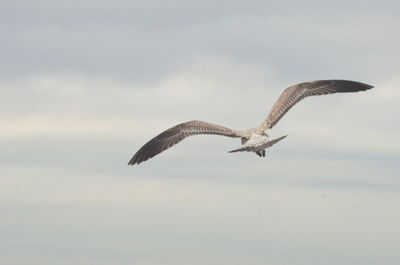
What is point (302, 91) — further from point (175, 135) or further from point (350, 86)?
point (175, 135)

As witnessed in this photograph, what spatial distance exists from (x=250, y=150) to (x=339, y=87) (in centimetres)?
1030

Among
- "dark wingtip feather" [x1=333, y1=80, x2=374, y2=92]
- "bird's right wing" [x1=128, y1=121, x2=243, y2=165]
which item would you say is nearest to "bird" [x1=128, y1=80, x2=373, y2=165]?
"bird's right wing" [x1=128, y1=121, x2=243, y2=165]

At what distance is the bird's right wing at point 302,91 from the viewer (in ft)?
141

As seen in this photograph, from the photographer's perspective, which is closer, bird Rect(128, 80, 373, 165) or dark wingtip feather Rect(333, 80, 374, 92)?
bird Rect(128, 80, 373, 165)

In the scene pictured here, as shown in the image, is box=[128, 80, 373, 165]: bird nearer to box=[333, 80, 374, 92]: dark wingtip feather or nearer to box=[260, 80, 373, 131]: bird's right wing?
box=[260, 80, 373, 131]: bird's right wing

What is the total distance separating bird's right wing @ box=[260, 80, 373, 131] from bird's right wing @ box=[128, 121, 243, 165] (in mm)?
2366

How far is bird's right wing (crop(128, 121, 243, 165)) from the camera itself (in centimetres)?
4128

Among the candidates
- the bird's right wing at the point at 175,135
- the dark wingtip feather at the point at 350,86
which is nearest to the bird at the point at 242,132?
the bird's right wing at the point at 175,135

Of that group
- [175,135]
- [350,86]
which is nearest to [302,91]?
[350,86]

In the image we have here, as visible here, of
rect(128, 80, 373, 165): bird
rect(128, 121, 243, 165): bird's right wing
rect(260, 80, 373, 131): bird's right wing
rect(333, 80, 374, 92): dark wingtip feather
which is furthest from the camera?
rect(333, 80, 374, 92): dark wingtip feather

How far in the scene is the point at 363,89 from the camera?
46.7 metres

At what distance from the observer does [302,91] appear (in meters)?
45.4

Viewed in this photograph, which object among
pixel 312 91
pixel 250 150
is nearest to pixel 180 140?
pixel 250 150

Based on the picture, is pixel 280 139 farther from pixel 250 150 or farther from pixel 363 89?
pixel 363 89
